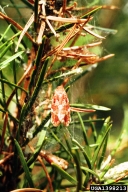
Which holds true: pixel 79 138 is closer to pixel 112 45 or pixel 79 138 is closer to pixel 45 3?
pixel 45 3

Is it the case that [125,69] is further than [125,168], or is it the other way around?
[125,69]

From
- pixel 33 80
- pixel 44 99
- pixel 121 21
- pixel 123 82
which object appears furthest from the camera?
pixel 123 82

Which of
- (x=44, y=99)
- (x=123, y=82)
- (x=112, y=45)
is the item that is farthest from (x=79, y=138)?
(x=123, y=82)

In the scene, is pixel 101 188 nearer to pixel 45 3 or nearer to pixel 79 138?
pixel 79 138

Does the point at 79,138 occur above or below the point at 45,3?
below

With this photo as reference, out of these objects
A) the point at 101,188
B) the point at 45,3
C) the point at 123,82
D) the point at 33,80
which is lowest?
the point at 101,188

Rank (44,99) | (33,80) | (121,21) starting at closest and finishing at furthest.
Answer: (33,80), (44,99), (121,21)
